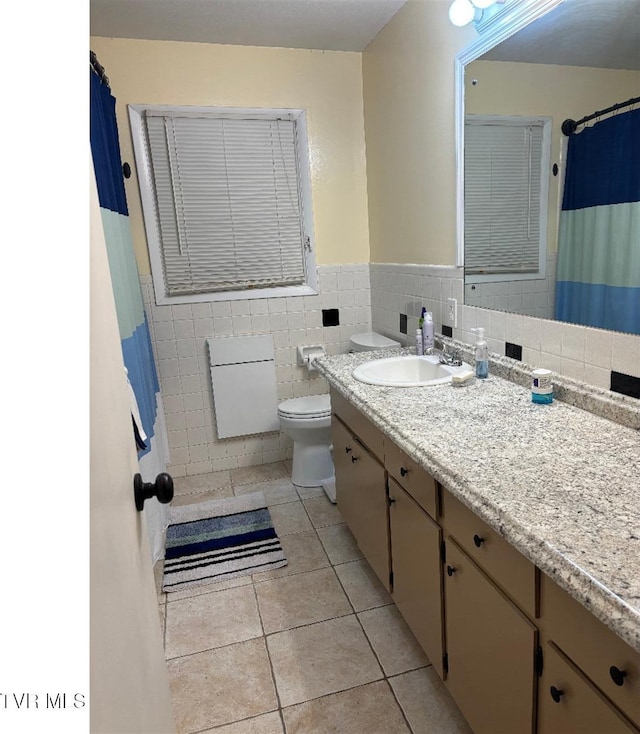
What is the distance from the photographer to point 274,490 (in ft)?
9.80

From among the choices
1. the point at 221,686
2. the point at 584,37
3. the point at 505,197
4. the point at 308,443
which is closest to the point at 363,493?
the point at 221,686

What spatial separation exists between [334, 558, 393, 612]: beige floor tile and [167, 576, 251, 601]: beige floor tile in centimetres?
A: 42

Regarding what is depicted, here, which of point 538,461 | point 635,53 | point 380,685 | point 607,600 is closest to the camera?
point 607,600

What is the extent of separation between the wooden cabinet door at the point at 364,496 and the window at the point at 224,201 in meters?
1.29

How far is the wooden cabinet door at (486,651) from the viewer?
1.02 metres

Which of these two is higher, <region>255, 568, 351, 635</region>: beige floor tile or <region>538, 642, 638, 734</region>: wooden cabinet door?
<region>538, 642, 638, 734</region>: wooden cabinet door

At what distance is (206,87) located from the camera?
2.77 m

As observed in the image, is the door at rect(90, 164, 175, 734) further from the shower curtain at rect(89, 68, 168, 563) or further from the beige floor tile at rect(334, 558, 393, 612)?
the beige floor tile at rect(334, 558, 393, 612)

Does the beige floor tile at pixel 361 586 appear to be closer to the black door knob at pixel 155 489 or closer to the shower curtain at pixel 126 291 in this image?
the shower curtain at pixel 126 291

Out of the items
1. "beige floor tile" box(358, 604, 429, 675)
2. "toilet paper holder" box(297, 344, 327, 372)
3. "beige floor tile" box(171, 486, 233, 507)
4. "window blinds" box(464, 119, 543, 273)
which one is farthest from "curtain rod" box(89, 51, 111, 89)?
"beige floor tile" box(358, 604, 429, 675)

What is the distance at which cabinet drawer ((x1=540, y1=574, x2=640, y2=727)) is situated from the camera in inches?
29.5

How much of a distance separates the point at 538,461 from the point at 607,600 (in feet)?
1.56
